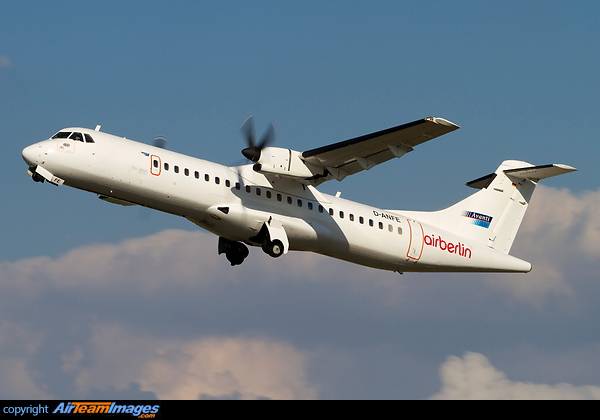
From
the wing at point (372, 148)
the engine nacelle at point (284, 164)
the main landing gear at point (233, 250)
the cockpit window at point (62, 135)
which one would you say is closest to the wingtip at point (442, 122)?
the wing at point (372, 148)

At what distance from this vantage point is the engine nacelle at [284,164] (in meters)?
23.2

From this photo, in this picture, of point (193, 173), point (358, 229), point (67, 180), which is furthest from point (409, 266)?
point (67, 180)

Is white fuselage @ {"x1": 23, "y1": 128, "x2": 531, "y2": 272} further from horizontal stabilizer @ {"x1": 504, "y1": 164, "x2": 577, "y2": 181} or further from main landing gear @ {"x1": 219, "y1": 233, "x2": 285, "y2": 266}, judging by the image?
horizontal stabilizer @ {"x1": 504, "y1": 164, "x2": 577, "y2": 181}

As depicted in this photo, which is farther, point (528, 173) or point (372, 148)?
point (528, 173)

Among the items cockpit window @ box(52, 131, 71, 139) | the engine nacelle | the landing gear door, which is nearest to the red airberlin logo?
the landing gear door

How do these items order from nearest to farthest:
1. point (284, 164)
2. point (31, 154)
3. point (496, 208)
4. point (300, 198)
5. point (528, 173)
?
point (31, 154), point (284, 164), point (300, 198), point (528, 173), point (496, 208)

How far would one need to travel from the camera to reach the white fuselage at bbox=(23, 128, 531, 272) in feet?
71.1

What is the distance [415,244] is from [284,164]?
16.9 feet

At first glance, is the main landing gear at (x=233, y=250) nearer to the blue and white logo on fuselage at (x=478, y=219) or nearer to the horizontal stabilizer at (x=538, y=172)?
the blue and white logo on fuselage at (x=478, y=219)

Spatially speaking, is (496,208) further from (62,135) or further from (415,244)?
(62,135)

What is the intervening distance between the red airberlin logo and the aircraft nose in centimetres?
1168

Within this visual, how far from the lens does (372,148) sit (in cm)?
2311

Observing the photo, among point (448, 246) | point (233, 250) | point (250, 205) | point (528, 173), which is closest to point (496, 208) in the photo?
point (528, 173)
